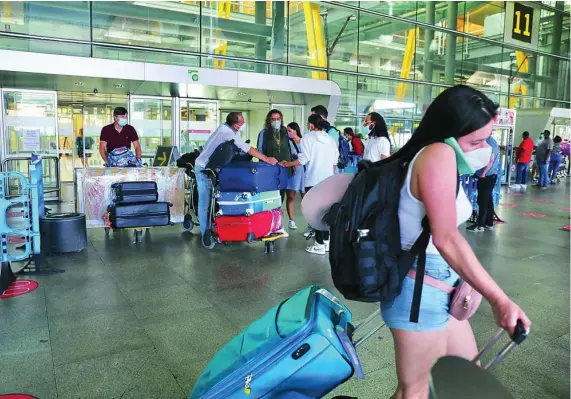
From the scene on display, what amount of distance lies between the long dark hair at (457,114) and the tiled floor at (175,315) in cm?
172

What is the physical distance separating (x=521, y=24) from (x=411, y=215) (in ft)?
75.8

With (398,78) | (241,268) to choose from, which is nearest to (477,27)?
(398,78)

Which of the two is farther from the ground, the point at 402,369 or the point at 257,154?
the point at 257,154

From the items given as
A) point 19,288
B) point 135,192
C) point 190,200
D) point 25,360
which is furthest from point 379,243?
point 190,200

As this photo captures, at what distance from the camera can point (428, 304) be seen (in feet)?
5.41

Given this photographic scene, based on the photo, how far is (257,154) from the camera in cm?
579

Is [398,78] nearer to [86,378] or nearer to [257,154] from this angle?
[257,154]

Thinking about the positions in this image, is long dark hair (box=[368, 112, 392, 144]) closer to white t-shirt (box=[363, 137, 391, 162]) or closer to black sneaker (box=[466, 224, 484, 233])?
white t-shirt (box=[363, 137, 391, 162])

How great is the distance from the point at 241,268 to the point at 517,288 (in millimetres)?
2959

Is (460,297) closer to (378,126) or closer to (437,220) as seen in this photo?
(437,220)

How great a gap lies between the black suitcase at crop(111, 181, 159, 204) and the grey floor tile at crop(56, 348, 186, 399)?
3685 millimetres

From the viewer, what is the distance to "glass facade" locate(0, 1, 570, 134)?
12109mm

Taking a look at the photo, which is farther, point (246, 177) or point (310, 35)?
point (310, 35)

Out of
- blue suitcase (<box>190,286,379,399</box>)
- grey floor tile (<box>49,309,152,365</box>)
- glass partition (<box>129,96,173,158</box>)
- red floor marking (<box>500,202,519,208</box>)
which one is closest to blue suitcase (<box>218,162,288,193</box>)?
grey floor tile (<box>49,309,152,365</box>)
